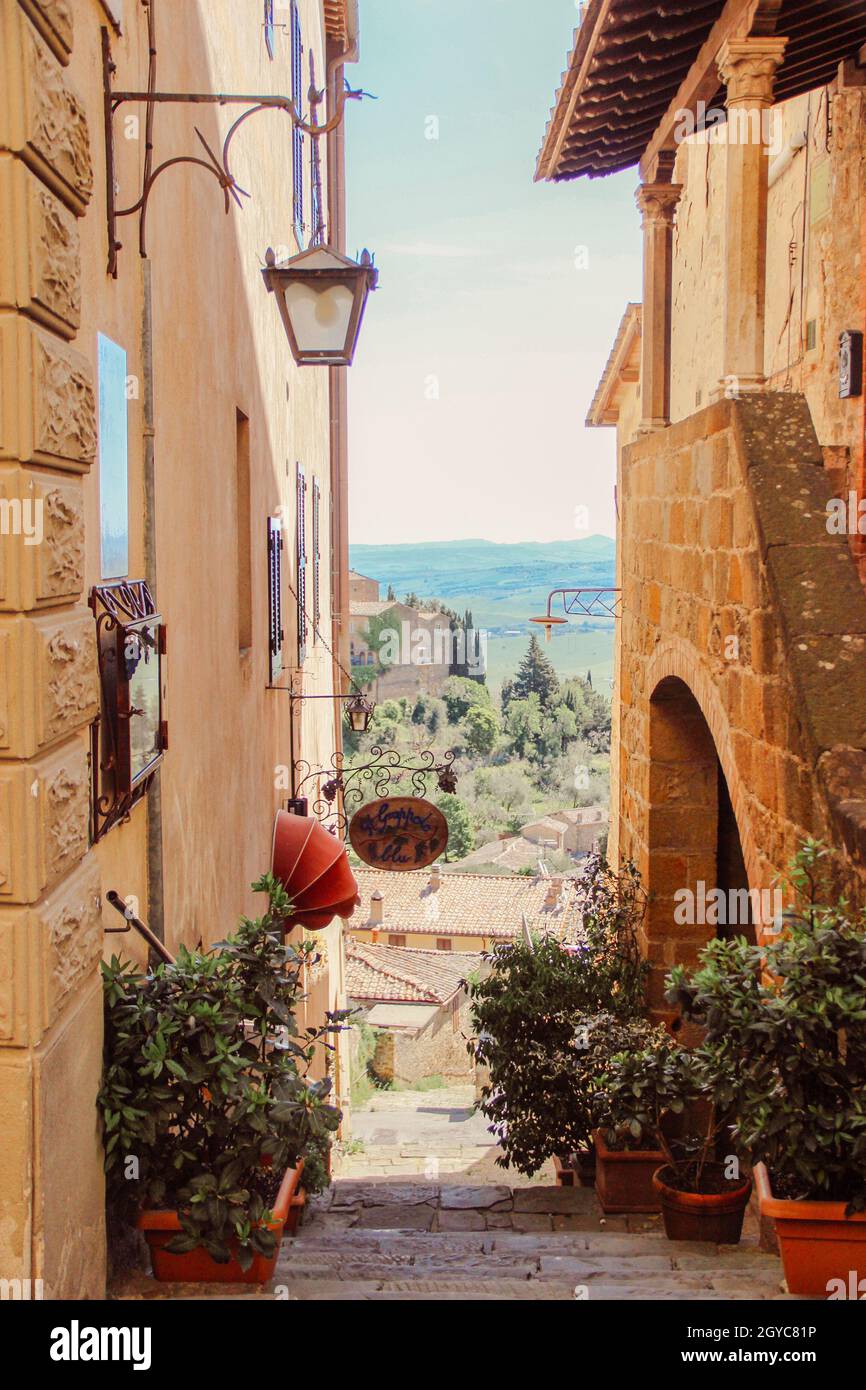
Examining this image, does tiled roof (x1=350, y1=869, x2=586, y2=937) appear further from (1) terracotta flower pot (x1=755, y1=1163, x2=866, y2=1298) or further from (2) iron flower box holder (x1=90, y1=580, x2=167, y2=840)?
(2) iron flower box holder (x1=90, y1=580, x2=167, y2=840)

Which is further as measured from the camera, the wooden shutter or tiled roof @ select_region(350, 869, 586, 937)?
tiled roof @ select_region(350, 869, 586, 937)

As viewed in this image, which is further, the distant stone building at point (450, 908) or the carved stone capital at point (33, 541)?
the distant stone building at point (450, 908)


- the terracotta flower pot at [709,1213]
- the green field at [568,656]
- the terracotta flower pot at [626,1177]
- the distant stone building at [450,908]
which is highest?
the terracotta flower pot at [709,1213]

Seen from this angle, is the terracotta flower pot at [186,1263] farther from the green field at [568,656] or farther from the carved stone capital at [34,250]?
the green field at [568,656]

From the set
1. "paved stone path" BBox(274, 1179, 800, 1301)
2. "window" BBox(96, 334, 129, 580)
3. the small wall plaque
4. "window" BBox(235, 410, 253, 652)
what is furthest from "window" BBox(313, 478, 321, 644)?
"window" BBox(96, 334, 129, 580)

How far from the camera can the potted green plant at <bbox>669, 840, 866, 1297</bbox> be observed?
396 cm

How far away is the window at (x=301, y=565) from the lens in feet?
36.8

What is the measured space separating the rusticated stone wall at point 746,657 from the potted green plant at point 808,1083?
66 centimetres

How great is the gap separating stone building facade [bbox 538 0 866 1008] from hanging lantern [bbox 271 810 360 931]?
193 cm

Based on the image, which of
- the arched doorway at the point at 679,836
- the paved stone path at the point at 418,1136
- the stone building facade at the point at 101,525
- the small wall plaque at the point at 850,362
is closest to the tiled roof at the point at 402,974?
the paved stone path at the point at 418,1136

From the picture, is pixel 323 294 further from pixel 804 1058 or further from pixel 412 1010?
pixel 412 1010

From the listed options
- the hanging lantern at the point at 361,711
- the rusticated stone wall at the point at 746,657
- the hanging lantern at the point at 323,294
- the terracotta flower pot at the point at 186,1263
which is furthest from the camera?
the hanging lantern at the point at 361,711

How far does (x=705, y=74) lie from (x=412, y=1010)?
24.2 m

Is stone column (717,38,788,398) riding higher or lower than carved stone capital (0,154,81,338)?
higher
